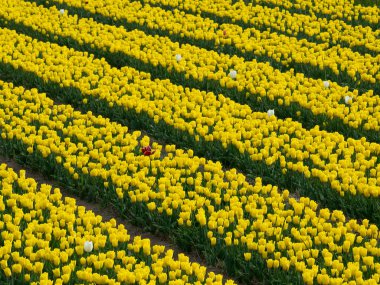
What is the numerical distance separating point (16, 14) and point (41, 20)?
0.69 m

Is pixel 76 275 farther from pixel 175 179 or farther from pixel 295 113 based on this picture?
pixel 295 113

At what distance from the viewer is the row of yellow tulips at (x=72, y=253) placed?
228 inches

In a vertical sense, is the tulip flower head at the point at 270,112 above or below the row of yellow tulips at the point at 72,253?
above

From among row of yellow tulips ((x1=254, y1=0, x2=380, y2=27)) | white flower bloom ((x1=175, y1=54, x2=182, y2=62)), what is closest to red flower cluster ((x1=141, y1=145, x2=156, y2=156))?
white flower bloom ((x1=175, y1=54, x2=182, y2=62))

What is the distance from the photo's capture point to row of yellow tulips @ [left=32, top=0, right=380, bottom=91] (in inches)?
444

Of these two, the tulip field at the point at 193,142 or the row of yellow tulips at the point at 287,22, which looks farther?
the row of yellow tulips at the point at 287,22

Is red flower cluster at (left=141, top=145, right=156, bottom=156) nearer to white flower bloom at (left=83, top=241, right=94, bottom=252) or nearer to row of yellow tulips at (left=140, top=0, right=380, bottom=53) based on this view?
white flower bloom at (left=83, top=241, right=94, bottom=252)

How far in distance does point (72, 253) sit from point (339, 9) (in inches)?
405

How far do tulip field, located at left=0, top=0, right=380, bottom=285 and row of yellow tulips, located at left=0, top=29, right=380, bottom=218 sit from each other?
28mm

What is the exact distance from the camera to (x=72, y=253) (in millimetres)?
6152

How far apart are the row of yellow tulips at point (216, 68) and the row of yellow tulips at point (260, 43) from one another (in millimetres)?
513

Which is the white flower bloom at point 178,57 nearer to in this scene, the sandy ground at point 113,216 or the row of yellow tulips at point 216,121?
the row of yellow tulips at point 216,121

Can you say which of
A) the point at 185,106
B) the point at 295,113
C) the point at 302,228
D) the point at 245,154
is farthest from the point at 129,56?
the point at 302,228

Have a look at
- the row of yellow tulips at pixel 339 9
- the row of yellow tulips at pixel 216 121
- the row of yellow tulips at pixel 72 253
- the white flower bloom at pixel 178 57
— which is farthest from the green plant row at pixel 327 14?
the row of yellow tulips at pixel 72 253
